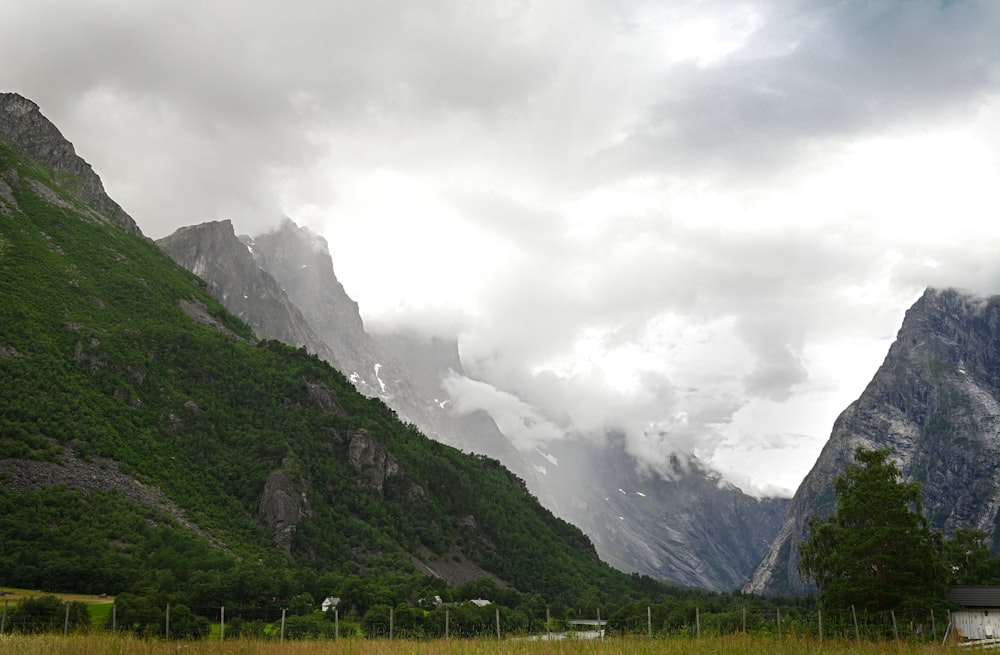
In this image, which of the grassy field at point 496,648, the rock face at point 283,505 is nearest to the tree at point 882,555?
the grassy field at point 496,648

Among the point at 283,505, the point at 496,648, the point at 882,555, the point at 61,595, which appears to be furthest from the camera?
the point at 283,505

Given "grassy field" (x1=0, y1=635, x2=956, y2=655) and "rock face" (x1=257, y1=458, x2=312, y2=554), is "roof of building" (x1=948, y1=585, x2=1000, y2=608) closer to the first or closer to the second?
"grassy field" (x1=0, y1=635, x2=956, y2=655)

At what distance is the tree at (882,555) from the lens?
60.8 metres

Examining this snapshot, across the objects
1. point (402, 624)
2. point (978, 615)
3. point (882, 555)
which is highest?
point (882, 555)

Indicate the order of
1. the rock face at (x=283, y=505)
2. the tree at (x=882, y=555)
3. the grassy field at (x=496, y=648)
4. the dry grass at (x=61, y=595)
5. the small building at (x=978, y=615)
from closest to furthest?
the grassy field at (x=496, y=648) < the tree at (x=882, y=555) < the small building at (x=978, y=615) < the dry grass at (x=61, y=595) < the rock face at (x=283, y=505)

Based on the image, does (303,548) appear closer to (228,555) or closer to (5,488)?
(228,555)

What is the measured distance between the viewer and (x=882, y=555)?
202ft

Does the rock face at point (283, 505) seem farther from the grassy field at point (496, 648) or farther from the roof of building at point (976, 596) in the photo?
the grassy field at point (496, 648)

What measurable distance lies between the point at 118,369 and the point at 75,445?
41.0m

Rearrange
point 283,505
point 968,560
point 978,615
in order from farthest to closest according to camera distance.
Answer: point 283,505, point 968,560, point 978,615

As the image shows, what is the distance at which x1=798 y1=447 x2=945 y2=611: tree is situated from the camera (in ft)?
199

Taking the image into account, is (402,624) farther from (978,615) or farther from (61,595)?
(978,615)

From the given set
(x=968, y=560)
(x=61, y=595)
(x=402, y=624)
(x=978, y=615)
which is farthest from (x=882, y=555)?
(x=61, y=595)

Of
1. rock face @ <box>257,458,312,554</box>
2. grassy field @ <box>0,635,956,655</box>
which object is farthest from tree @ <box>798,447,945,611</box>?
rock face @ <box>257,458,312,554</box>
